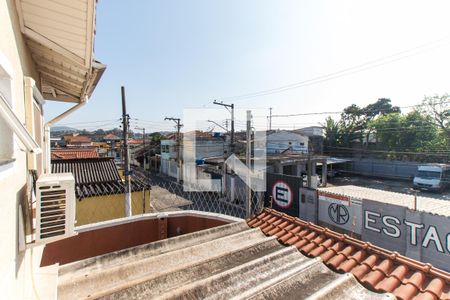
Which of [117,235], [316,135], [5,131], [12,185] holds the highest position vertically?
[316,135]

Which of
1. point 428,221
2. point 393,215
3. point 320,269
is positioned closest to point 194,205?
point 393,215

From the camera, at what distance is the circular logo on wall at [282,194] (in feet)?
38.2

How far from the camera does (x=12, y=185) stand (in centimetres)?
124

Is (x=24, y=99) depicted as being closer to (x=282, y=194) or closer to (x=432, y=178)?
(x=282, y=194)

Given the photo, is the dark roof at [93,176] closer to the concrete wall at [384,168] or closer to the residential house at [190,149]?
the residential house at [190,149]

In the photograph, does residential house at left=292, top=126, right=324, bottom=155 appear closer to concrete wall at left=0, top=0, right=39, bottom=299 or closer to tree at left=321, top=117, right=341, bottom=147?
tree at left=321, top=117, right=341, bottom=147

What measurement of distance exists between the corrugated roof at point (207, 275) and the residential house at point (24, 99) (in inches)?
14.0

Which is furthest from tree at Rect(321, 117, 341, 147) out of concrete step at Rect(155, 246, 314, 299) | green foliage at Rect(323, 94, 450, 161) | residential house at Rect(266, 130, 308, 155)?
concrete step at Rect(155, 246, 314, 299)

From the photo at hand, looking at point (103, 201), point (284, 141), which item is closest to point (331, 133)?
point (284, 141)

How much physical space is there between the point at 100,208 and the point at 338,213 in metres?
8.86

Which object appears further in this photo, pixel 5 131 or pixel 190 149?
pixel 190 149

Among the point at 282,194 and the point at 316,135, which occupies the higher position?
the point at 316,135

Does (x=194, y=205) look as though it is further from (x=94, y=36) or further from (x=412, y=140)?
(x=412, y=140)

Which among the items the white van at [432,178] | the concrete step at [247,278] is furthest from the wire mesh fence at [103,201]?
the white van at [432,178]
